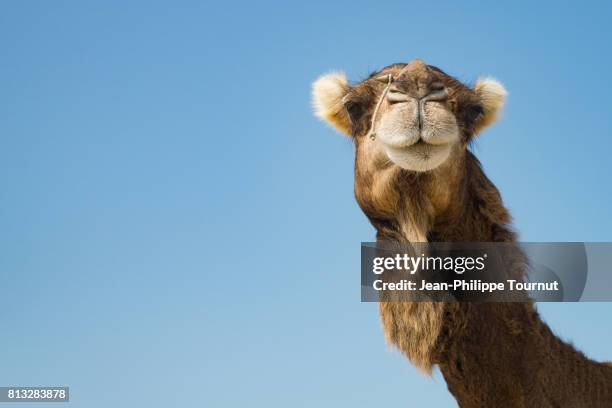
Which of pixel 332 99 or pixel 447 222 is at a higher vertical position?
pixel 332 99

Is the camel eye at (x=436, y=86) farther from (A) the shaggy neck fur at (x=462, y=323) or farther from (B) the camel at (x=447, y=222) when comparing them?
(A) the shaggy neck fur at (x=462, y=323)

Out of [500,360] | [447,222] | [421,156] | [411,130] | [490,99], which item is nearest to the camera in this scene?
[411,130]

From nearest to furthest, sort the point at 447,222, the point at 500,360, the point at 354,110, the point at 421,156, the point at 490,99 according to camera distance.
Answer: the point at 421,156, the point at 500,360, the point at 447,222, the point at 354,110, the point at 490,99

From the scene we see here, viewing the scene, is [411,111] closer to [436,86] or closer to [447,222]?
[436,86]

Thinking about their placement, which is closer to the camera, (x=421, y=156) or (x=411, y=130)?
(x=411, y=130)

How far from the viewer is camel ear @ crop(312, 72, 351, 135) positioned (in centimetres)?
697

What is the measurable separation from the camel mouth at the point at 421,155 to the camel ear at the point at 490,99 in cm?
134

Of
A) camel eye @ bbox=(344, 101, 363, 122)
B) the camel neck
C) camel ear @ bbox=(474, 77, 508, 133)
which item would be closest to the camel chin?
camel eye @ bbox=(344, 101, 363, 122)

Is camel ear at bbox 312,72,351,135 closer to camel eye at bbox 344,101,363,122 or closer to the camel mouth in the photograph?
camel eye at bbox 344,101,363,122

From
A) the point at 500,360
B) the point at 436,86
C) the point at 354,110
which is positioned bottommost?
the point at 500,360

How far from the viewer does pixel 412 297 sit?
605 cm

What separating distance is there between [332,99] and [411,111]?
165cm

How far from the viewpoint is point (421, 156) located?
18.1 ft

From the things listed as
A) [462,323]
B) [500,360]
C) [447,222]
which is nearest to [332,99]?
[447,222]
